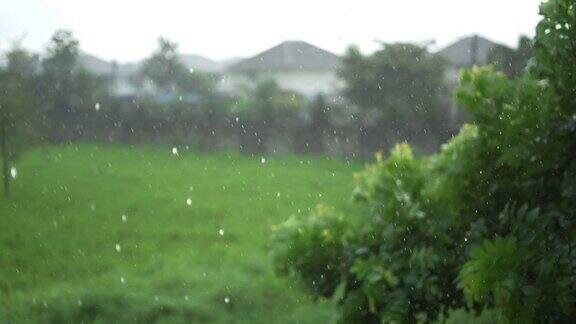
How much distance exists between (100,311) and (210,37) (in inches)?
34.8

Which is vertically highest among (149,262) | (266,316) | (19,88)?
(19,88)

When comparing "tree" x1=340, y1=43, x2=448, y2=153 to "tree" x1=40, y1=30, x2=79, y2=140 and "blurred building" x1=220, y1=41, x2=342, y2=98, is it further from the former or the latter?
"tree" x1=40, y1=30, x2=79, y2=140

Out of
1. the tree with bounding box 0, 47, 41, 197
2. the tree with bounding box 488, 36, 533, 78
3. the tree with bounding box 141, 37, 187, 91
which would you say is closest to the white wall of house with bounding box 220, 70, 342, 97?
the tree with bounding box 141, 37, 187, 91

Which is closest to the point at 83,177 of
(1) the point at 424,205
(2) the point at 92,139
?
(2) the point at 92,139

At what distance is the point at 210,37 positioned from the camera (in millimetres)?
2447

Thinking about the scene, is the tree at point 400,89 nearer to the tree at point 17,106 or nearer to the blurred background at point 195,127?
the blurred background at point 195,127

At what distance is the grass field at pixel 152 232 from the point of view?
2318 mm

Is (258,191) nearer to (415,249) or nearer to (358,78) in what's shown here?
(358,78)

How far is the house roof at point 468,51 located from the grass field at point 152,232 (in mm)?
465

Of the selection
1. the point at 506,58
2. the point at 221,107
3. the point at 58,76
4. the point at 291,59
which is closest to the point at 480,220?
the point at 506,58

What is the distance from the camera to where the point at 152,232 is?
97.5 inches

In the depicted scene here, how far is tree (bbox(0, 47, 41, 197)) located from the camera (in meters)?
2.37

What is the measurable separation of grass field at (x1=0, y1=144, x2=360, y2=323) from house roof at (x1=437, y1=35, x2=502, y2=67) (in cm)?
47

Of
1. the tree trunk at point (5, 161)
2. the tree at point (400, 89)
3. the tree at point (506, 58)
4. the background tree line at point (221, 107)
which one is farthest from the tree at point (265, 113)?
the tree trunk at point (5, 161)
